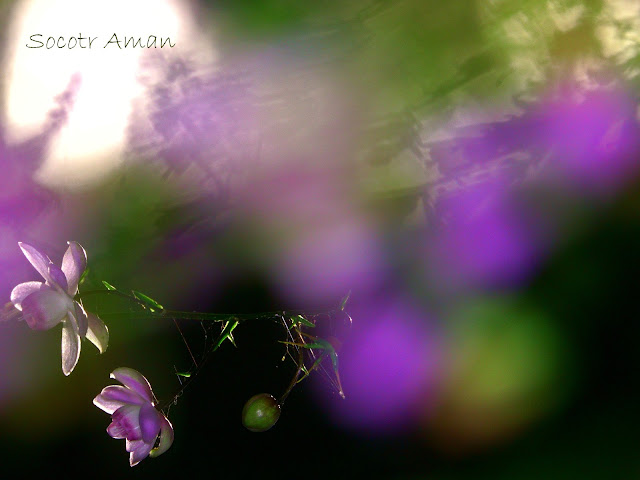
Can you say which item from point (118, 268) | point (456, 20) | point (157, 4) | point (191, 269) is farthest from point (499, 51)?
point (118, 268)

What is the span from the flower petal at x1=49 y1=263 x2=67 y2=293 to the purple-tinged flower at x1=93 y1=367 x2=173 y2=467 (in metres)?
0.11

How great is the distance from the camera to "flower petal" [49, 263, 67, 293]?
60 cm

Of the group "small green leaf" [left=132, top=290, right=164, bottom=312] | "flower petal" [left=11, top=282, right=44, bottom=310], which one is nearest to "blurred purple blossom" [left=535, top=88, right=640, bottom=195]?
"small green leaf" [left=132, top=290, right=164, bottom=312]

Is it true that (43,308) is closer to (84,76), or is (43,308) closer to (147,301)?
(147,301)

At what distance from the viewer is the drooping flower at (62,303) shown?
586 mm

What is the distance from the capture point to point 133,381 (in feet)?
2.06

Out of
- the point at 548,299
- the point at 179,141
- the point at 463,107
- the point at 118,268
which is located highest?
the point at 179,141

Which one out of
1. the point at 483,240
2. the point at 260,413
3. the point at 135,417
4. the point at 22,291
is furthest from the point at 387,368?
the point at 22,291

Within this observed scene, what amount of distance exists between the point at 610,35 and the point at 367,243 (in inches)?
23.6

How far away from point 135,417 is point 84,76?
0.72m

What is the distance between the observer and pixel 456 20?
3.58 feet

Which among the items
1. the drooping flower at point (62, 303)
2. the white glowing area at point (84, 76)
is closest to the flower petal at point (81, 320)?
the drooping flower at point (62, 303)

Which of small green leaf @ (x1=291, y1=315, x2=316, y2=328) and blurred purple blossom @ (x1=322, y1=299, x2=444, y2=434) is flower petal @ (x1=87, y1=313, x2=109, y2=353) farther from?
blurred purple blossom @ (x1=322, y1=299, x2=444, y2=434)

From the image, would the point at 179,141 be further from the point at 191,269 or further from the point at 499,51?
the point at 499,51
